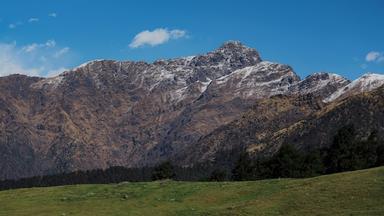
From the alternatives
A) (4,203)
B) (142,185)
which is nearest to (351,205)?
(142,185)

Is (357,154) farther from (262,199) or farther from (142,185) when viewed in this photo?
(262,199)

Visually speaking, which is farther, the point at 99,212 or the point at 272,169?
the point at 272,169

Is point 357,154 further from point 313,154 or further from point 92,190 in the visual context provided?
point 92,190

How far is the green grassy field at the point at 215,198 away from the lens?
48062 mm

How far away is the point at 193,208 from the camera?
55250 mm

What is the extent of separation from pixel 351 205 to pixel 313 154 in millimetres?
70678

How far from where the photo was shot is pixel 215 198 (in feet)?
196

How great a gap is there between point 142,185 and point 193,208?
55.7 feet

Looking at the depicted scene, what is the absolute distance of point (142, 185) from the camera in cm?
7106

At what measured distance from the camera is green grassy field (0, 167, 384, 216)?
48062 millimetres

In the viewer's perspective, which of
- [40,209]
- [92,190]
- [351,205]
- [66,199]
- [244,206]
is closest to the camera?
[351,205]

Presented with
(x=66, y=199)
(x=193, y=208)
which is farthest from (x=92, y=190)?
(x=193, y=208)

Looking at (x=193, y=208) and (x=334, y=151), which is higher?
(x=334, y=151)

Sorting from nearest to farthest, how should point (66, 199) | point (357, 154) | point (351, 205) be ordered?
point (351, 205) < point (66, 199) < point (357, 154)
